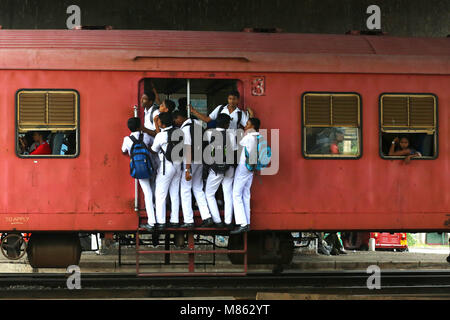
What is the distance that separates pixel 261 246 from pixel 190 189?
1.55m

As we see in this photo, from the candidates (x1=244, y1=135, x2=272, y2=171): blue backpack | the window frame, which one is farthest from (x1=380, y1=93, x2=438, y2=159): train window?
(x1=244, y1=135, x2=272, y2=171): blue backpack

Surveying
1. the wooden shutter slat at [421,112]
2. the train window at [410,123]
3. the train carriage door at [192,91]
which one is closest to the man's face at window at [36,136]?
the train carriage door at [192,91]

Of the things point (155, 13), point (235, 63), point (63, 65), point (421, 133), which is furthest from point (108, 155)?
point (155, 13)

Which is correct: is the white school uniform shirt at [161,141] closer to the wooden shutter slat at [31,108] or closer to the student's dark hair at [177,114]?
the student's dark hair at [177,114]

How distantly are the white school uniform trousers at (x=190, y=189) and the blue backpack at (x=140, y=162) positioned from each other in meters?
0.56

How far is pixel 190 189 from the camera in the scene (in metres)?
9.70

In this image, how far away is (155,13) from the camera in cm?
1656

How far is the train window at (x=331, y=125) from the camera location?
10062 millimetres

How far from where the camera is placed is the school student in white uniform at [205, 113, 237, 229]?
9609 millimetres
